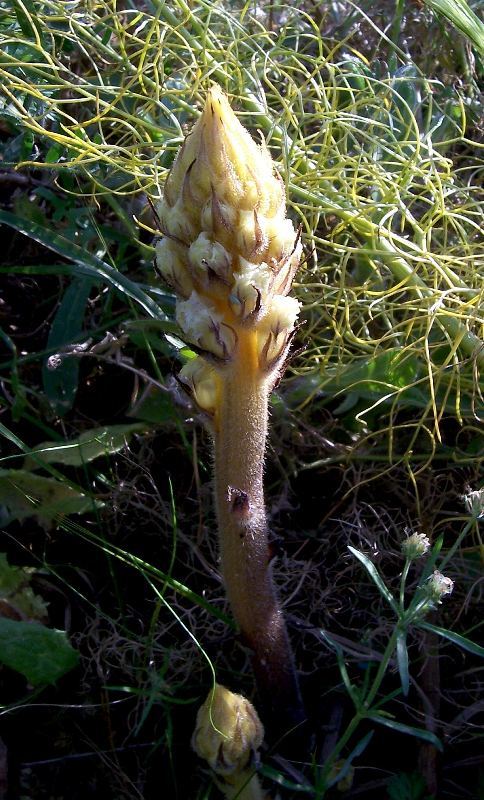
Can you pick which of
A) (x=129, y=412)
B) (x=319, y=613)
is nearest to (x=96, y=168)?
(x=129, y=412)

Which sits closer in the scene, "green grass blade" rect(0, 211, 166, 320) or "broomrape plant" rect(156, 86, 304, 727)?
"broomrape plant" rect(156, 86, 304, 727)

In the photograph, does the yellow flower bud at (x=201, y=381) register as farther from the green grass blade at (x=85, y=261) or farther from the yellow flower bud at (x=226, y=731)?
the green grass blade at (x=85, y=261)

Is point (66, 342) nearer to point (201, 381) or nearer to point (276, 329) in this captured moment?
point (201, 381)

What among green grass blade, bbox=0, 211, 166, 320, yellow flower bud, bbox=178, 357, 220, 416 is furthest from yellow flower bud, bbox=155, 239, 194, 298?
green grass blade, bbox=0, 211, 166, 320

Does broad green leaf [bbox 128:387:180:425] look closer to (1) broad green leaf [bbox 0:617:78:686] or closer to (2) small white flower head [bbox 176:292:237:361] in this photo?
(1) broad green leaf [bbox 0:617:78:686]

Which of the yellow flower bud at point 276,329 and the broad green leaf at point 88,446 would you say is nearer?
the yellow flower bud at point 276,329

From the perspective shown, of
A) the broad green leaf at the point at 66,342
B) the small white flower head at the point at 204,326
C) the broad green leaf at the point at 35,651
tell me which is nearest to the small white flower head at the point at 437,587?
the small white flower head at the point at 204,326
